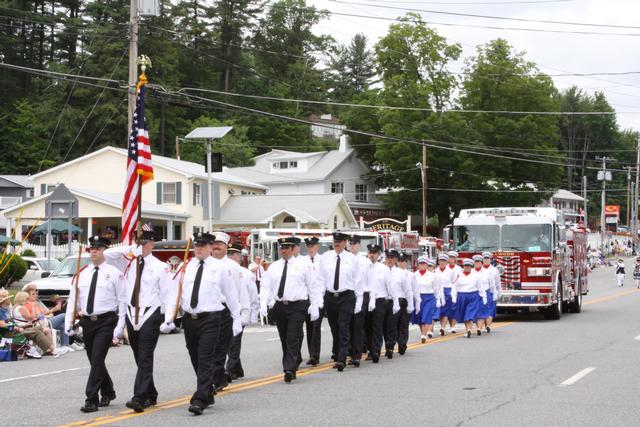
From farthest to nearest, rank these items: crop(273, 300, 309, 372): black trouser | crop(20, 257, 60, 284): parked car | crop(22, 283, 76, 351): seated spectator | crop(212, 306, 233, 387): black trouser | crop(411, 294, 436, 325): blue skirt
Result: crop(20, 257, 60, 284): parked car
crop(411, 294, 436, 325): blue skirt
crop(22, 283, 76, 351): seated spectator
crop(273, 300, 309, 372): black trouser
crop(212, 306, 233, 387): black trouser

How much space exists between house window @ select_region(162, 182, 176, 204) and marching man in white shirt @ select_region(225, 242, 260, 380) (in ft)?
132

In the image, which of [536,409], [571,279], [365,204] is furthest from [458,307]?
[365,204]

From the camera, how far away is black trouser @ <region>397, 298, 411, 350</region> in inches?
687

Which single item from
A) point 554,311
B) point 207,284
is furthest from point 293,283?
point 554,311

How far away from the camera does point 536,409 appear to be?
1087 cm

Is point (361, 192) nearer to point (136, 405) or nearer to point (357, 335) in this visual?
point (357, 335)

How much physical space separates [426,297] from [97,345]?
10.7 metres

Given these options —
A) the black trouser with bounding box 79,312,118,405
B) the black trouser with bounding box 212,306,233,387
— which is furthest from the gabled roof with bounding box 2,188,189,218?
the black trouser with bounding box 79,312,118,405

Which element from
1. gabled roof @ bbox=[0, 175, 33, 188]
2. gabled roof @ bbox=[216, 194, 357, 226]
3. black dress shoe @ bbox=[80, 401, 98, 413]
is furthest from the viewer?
gabled roof @ bbox=[0, 175, 33, 188]

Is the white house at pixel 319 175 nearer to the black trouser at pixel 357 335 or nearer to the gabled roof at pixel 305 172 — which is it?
the gabled roof at pixel 305 172

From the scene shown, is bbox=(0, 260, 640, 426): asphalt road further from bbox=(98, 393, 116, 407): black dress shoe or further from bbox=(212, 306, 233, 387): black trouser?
bbox=(212, 306, 233, 387): black trouser

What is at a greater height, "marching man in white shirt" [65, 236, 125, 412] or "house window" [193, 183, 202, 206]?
"house window" [193, 183, 202, 206]

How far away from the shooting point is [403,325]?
17.7 meters

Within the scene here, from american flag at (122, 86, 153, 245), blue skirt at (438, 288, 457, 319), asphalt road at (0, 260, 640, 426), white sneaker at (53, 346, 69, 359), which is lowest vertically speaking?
white sneaker at (53, 346, 69, 359)
